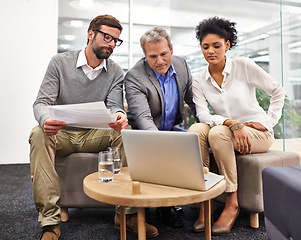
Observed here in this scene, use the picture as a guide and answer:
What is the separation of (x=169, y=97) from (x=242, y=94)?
1.53 feet

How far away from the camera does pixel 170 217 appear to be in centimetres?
180

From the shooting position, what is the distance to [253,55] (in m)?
3.76

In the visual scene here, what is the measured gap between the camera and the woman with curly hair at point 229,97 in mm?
1740

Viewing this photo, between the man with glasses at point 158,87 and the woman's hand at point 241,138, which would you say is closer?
the woman's hand at point 241,138

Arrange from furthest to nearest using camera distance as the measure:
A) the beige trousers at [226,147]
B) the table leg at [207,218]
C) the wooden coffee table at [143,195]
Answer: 1. the beige trousers at [226,147]
2. the table leg at [207,218]
3. the wooden coffee table at [143,195]

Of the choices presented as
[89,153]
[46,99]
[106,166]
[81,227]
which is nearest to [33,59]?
[46,99]

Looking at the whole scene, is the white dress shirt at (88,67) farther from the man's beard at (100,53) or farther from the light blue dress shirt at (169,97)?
the light blue dress shirt at (169,97)

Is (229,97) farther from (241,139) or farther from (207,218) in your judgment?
(207,218)

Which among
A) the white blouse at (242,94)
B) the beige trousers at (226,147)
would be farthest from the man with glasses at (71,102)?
the white blouse at (242,94)

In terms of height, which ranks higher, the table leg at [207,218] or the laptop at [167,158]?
the laptop at [167,158]

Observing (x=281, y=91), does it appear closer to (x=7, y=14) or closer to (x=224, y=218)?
(x=224, y=218)

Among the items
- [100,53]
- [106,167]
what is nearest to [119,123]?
Answer: [106,167]

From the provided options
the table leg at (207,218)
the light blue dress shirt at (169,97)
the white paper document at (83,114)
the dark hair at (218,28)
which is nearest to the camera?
the table leg at (207,218)

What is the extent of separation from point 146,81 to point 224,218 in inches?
37.7
